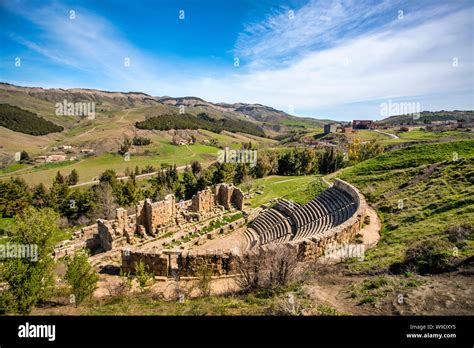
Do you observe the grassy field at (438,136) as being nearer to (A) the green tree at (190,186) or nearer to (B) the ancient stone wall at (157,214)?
(A) the green tree at (190,186)

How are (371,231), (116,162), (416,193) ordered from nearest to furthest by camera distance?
(371,231) < (416,193) < (116,162)

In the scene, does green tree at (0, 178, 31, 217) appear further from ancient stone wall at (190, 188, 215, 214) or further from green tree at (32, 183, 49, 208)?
ancient stone wall at (190, 188, 215, 214)

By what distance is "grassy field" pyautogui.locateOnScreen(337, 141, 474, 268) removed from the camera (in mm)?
13977

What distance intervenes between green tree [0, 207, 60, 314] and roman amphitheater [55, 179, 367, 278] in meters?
6.43

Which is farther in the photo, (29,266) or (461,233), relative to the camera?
(461,233)

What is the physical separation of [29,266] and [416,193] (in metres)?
25.8

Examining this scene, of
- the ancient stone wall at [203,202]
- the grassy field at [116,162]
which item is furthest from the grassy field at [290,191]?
the grassy field at [116,162]

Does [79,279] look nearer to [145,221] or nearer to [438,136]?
[145,221]

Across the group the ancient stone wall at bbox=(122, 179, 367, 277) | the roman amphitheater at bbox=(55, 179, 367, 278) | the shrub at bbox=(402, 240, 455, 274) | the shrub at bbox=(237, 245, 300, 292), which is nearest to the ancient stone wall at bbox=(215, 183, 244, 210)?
the roman amphitheater at bbox=(55, 179, 367, 278)

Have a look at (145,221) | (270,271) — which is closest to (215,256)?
(270,271)

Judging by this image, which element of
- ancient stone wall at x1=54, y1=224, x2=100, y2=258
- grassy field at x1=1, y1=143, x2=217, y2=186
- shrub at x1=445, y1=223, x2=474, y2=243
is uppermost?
grassy field at x1=1, y1=143, x2=217, y2=186

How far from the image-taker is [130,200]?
39125 mm

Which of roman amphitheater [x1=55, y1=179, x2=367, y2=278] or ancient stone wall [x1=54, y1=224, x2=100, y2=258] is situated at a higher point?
roman amphitheater [x1=55, y1=179, x2=367, y2=278]

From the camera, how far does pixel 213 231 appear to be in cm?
2648
